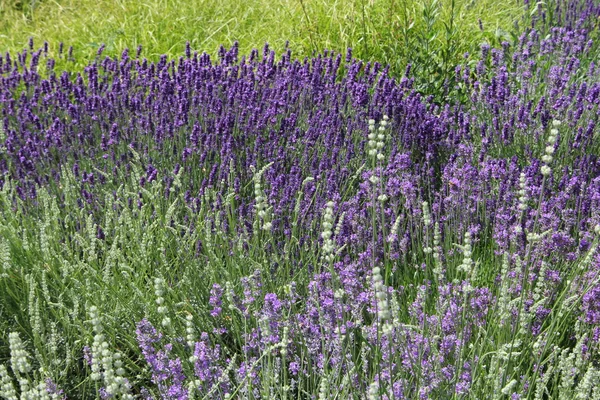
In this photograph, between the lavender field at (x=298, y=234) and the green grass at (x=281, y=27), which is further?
the green grass at (x=281, y=27)

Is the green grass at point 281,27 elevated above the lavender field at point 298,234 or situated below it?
above

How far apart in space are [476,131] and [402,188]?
3.41 feet

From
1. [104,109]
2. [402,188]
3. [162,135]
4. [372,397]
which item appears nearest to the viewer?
[372,397]

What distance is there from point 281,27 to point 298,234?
11.1 ft

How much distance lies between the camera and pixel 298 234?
125 inches

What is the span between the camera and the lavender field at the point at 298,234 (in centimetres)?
219

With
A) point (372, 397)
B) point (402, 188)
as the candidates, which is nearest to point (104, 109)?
point (402, 188)

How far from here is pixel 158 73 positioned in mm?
4523

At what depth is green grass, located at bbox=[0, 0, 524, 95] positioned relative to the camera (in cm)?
518

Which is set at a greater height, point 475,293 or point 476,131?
point 476,131

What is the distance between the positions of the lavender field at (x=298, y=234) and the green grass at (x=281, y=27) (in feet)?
1.61

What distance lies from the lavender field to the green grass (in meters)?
0.49

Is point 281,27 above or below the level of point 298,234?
above

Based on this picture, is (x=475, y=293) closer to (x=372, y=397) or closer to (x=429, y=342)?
(x=429, y=342)
